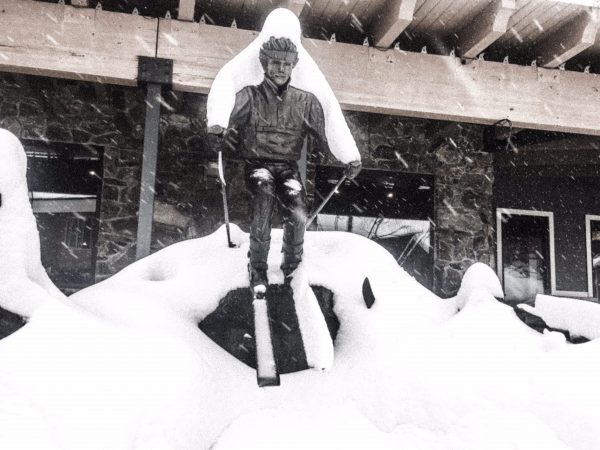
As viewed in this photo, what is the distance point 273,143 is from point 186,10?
1983 mm

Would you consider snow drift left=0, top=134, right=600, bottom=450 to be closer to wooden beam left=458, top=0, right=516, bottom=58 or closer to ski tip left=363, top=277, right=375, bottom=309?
ski tip left=363, top=277, right=375, bottom=309

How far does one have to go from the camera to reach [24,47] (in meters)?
4.58

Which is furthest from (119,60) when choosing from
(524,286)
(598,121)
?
(524,286)

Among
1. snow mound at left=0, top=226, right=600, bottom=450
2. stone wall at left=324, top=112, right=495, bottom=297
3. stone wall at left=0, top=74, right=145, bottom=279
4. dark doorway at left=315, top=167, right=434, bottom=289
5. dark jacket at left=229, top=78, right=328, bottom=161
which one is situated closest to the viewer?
snow mound at left=0, top=226, right=600, bottom=450

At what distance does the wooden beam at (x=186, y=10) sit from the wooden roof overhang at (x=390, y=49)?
2cm

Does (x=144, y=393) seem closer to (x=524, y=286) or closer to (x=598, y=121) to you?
(x=598, y=121)

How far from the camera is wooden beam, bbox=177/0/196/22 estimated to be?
14.9 feet

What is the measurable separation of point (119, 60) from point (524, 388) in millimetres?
3970

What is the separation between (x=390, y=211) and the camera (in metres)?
8.47

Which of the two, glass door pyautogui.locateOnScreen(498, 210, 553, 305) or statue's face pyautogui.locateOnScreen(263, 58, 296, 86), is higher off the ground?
statue's face pyautogui.locateOnScreen(263, 58, 296, 86)

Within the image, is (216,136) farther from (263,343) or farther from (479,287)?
(479,287)

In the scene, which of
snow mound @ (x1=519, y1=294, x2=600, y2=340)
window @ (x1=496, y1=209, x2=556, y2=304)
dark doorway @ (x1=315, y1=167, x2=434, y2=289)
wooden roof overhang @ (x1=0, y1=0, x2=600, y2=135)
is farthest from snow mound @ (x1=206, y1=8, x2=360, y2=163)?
window @ (x1=496, y1=209, x2=556, y2=304)

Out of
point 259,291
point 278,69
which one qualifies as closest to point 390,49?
point 278,69

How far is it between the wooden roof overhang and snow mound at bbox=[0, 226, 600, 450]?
2255mm
